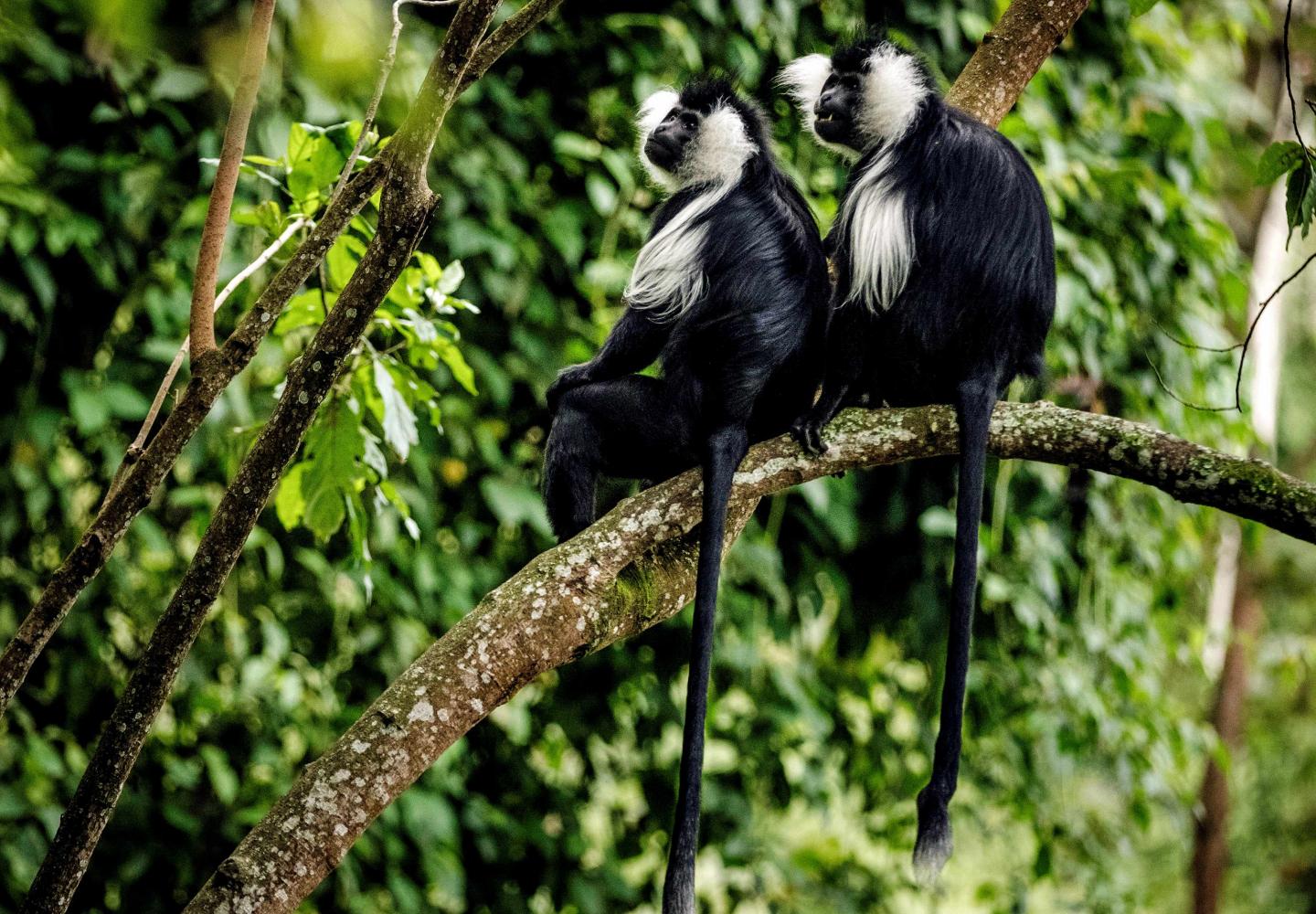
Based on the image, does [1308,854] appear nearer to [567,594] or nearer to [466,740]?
[466,740]

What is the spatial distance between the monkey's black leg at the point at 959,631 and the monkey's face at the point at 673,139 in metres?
0.76

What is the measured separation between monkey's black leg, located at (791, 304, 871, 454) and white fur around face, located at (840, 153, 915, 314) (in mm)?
33

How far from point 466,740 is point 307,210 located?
175cm

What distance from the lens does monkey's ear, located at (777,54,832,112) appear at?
8.14 feet

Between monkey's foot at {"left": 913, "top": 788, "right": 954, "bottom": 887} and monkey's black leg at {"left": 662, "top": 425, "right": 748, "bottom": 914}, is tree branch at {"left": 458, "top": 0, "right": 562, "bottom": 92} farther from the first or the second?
monkey's foot at {"left": 913, "top": 788, "right": 954, "bottom": 887}

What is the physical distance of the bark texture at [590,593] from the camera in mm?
1222

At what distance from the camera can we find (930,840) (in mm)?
1548

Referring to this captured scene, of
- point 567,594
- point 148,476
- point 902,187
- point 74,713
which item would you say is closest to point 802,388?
point 902,187

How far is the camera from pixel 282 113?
2.54 metres

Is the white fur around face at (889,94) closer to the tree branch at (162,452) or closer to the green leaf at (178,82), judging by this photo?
the tree branch at (162,452)

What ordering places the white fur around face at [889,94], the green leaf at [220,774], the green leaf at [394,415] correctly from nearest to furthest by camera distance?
the green leaf at [394,415], the white fur around face at [889,94], the green leaf at [220,774]

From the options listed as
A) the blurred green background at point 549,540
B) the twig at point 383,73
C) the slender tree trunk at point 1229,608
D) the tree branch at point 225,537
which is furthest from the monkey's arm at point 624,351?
the slender tree trunk at point 1229,608

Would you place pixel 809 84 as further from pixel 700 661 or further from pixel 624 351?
pixel 700 661

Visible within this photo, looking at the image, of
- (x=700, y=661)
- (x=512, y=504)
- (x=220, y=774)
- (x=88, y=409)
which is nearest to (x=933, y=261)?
(x=700, y=661)
